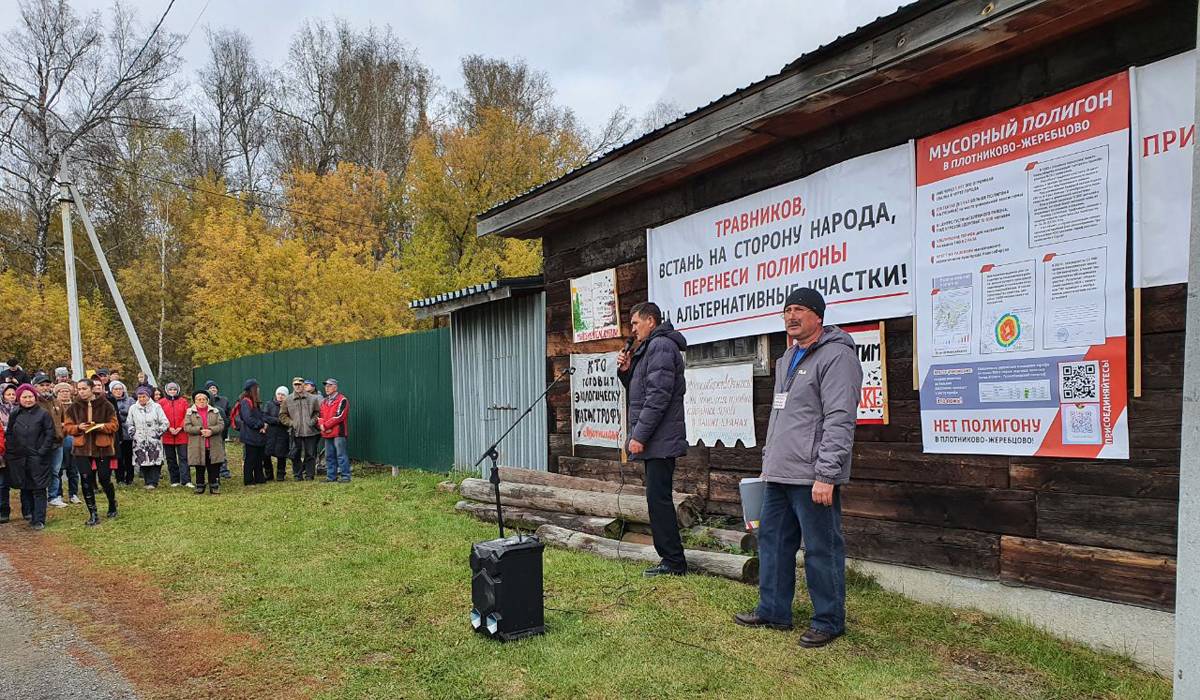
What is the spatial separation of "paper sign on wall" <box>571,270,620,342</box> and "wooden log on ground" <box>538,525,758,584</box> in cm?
227

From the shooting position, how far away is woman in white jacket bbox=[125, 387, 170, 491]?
493 inches

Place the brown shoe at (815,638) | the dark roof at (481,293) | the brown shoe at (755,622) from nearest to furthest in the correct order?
the brown shoe at (815,638), the brown shoe at (755,622), the dark roof at (481,293)

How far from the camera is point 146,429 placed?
41.2 ft

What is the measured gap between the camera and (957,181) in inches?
204

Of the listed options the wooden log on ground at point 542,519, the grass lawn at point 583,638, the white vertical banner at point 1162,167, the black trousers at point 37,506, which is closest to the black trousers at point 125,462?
the black trousers at point 37,506

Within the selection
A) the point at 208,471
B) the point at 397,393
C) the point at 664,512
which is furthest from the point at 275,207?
the point at 664,512

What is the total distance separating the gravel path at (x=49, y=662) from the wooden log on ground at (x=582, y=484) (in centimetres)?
423

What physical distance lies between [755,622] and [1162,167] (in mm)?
3416

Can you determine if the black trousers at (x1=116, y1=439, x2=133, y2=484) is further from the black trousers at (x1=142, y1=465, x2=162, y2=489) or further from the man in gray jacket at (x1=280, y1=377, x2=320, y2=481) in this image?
→ the man in gray jacket at (x1=280, y1=377, x2=320, y2=481)

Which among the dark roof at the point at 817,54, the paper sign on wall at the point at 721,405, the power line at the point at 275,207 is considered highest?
the power line at the point at 275,207

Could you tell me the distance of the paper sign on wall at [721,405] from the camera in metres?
6.89

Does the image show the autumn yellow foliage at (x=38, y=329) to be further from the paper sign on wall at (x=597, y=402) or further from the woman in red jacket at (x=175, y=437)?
the paper sign on wall at (x=597, y=402)

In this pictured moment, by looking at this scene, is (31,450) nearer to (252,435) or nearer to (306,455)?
(252,435)

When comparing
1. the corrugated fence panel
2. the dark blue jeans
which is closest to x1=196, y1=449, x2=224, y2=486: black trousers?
the corrugated fence panel
